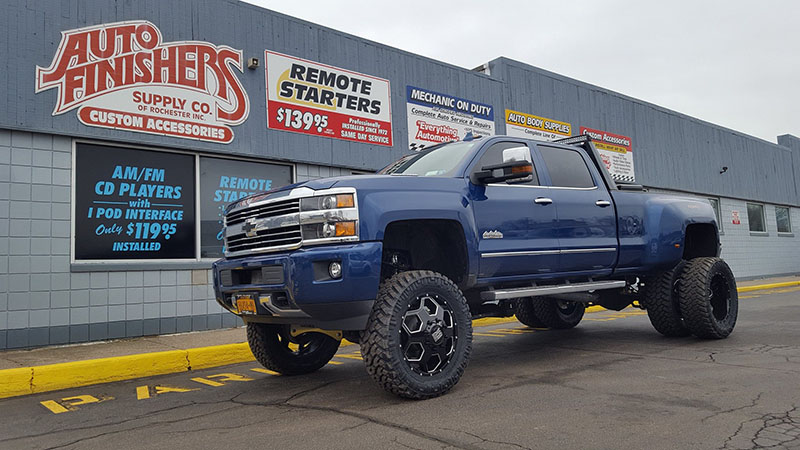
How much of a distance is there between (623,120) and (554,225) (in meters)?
13.8

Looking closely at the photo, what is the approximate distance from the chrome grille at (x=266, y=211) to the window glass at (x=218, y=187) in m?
4.67

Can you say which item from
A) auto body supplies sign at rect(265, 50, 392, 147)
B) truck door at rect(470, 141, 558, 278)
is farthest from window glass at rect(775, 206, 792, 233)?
truck door at rect(470, 141, 558, 278)

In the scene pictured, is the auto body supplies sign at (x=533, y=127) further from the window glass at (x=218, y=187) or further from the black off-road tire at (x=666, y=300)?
the black off-road tire at (x=666, y=300)

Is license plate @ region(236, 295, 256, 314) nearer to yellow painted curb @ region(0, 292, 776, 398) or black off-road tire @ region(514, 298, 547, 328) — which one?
yellow painted curb @ region(0, 292, 776, 398)

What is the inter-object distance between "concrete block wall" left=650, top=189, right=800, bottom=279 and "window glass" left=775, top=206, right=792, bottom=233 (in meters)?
0.21

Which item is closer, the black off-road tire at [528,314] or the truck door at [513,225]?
the truck door at [513,225]

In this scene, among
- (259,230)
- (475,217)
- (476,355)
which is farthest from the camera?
(476,355)

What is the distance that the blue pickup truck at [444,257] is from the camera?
416 centimetres

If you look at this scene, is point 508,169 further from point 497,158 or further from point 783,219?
point 783,219

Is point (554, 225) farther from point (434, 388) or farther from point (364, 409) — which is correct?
point (364, 409)

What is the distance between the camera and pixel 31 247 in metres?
7.85

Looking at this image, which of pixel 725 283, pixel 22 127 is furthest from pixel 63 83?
pixel 725 283

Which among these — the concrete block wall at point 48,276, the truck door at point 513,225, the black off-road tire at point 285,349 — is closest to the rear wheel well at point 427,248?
the truck door at point 513,225

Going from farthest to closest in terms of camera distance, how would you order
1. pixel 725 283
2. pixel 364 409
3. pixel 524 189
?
1. pixel 725 283
2. pixel 524 189
3. pixel 364 409
